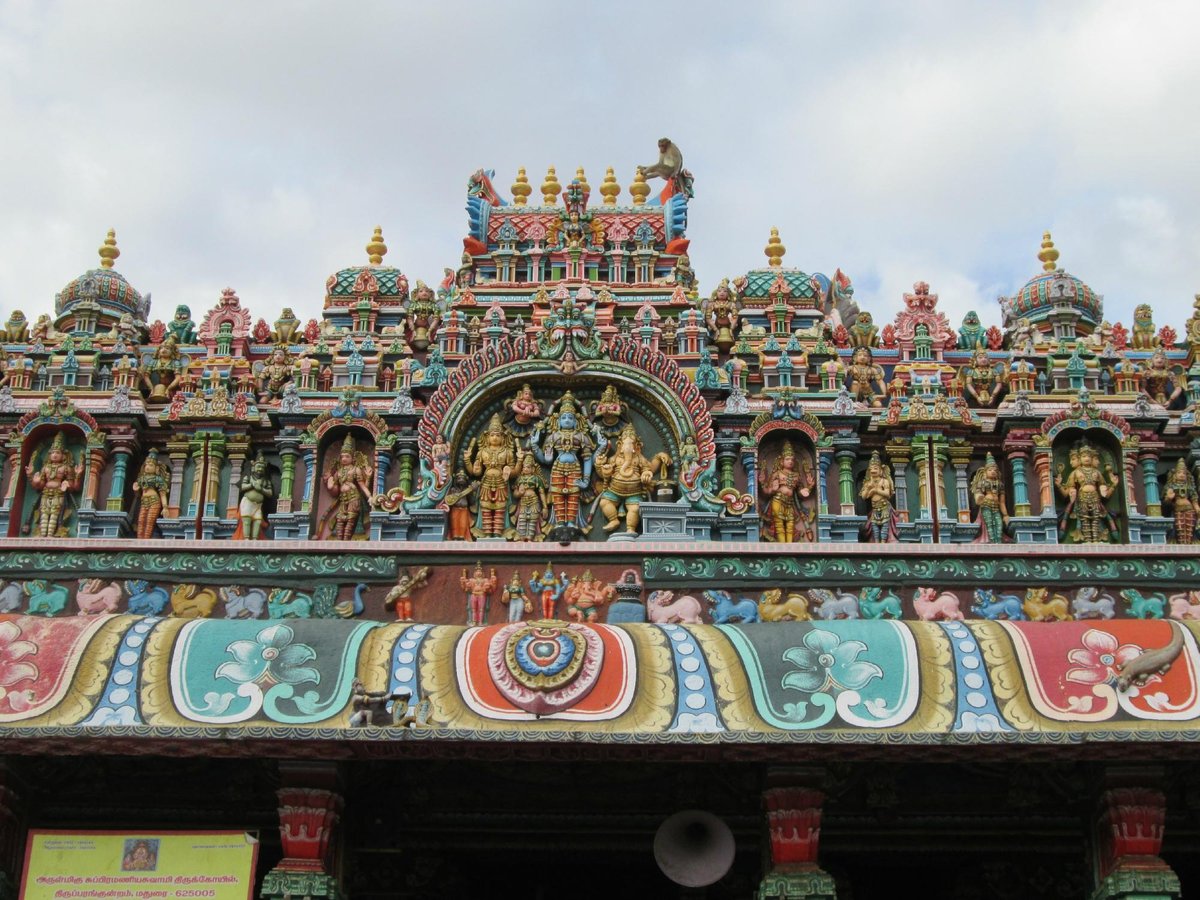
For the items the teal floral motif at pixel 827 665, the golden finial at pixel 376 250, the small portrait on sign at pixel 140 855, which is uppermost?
the golden finial at pixel 376 250

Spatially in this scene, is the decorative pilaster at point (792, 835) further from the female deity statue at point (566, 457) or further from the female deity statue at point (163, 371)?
the female deity statue at point (163, 371)

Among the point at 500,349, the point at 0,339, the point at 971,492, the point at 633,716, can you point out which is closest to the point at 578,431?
the point at 500,349

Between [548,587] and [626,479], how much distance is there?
195cm

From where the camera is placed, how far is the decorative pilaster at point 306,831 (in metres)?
19.5

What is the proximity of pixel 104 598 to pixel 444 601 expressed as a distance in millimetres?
4278

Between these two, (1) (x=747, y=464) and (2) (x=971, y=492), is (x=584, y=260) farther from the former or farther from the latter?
(2) (x=971, y=492)

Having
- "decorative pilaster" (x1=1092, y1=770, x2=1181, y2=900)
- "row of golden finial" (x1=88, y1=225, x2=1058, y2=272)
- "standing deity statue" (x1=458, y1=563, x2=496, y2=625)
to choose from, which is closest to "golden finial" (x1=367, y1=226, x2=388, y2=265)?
"row of golden finial" (x1=88, y1=225, x2=1058, y2=272)

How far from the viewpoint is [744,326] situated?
1075 inches

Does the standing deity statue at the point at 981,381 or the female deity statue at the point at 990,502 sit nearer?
the female deity statue at the point at 990,502

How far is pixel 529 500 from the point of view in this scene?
24.9 meters

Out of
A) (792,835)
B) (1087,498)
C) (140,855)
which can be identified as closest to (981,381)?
(1087,498)

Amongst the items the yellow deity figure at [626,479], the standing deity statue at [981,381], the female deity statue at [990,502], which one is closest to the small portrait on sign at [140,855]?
the yellow deity figure at [626,479]

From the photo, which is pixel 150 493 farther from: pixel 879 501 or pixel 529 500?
pixel 879 501

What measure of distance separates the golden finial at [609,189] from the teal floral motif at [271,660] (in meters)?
10.9
